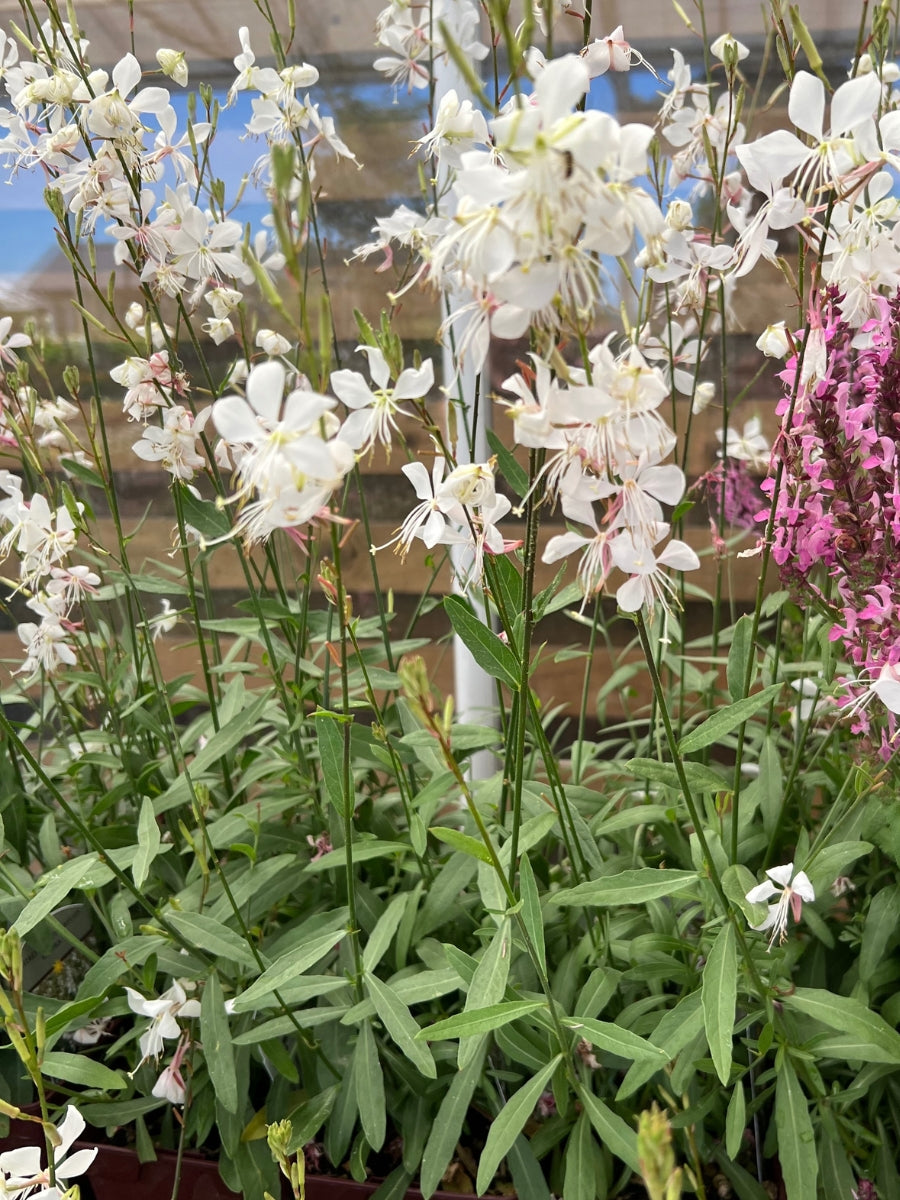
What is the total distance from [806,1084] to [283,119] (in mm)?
1007

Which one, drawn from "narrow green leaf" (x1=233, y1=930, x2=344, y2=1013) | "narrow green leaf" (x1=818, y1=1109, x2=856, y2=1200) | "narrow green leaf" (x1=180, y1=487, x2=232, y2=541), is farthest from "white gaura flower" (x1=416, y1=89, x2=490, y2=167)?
"narrow green leaf" (x1=818, y1=1109, x2=856, y2=1200)

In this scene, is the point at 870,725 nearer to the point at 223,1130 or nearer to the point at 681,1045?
the point at 681,1045

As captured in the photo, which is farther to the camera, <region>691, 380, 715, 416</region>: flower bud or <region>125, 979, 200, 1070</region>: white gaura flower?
<region>691, 380, 715, 416</region>: flower bud

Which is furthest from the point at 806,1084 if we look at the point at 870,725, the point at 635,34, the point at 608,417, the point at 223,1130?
the point at 635,34

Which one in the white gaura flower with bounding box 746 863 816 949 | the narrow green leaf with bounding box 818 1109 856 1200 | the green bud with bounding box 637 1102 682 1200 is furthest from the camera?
the narrow green leaf with bounding box 818 1109 856 1200

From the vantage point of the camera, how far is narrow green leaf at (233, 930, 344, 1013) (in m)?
0.75

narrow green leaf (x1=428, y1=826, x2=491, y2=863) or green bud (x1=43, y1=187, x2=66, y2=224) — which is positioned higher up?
green bud (x1=43, y1=187, x2=66, y2=224)

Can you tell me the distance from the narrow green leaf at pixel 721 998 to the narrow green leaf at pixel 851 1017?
3.1 inches

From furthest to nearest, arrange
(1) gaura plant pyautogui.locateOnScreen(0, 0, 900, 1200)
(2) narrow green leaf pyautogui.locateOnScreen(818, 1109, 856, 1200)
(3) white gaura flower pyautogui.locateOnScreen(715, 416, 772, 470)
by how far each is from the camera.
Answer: (3) white gaura flower pyautogui.locateOnScreen(715, 416, 772, 470) < (2) narrow green leaf pyautogui.locateOnScreen(818, 1109, 856, 1200) < (1) gaura plant pyautogui.locateOnScreen(0, 0, 900, 1200)

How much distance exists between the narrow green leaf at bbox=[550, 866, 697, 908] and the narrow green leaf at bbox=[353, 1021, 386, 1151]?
0.71 ft

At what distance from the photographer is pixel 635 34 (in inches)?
55.0

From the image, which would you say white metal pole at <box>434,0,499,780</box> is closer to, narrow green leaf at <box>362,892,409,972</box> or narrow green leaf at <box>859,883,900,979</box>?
narrow green leaf at <box>362,892,409,972</box>

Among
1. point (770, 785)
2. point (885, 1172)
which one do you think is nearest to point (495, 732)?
point (770, 785)

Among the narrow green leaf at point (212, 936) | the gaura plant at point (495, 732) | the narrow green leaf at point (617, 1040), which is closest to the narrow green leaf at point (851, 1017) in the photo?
Answer: the gaura plant at point (495, 732)
